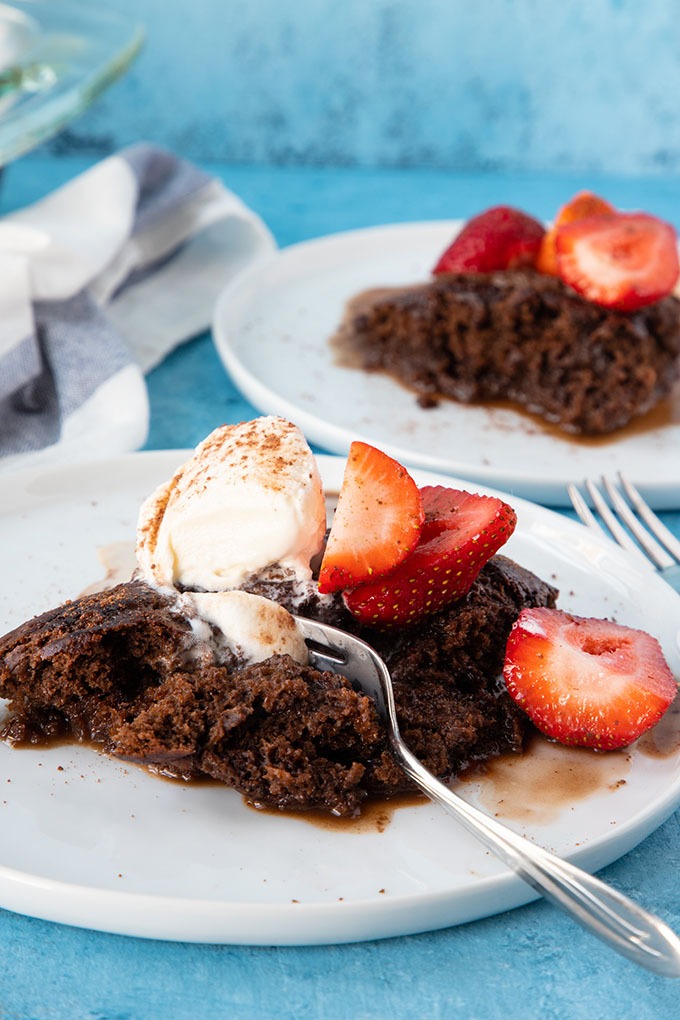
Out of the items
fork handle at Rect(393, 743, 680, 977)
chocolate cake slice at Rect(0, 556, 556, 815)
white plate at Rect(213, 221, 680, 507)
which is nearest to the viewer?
fork handle at Rect(393, 743, 680, 977)

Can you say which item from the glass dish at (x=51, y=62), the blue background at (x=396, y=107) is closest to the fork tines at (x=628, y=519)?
the glass dish at (x=51, y=62)

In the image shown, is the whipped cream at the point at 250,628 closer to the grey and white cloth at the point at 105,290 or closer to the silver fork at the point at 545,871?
the silver fork at the point at 545,871

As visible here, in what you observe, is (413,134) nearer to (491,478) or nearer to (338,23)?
(338,23)

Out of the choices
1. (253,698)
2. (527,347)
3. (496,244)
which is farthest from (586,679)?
(496,244)

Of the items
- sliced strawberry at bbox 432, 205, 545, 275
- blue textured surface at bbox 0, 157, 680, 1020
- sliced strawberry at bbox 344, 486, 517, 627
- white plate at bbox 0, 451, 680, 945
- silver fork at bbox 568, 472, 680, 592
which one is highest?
sliced strawberry at bbox 344, 486, 517, 627

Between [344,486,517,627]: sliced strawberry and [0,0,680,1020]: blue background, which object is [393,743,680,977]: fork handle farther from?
[0,0,680,1020]: blue background

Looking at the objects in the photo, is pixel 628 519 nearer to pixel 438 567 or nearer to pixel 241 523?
pixel 438 567

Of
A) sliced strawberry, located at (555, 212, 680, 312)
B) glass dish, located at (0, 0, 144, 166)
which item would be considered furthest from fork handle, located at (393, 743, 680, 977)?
glass dish, located at (0, 0, 144, 166)
